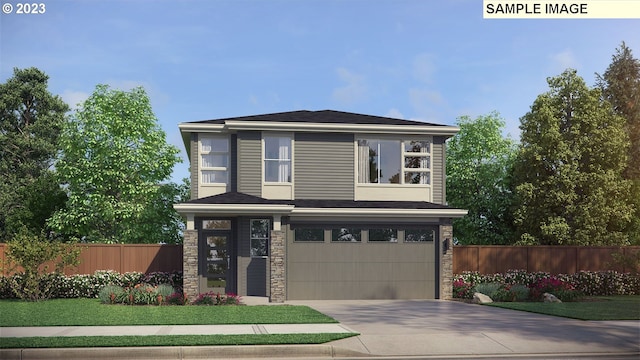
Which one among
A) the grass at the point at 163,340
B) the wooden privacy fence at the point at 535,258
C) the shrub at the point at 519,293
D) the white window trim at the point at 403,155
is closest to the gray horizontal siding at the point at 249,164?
the white window trim at the point at 403,155

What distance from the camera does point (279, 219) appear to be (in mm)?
23922

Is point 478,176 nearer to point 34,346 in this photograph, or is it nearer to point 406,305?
point 406,305

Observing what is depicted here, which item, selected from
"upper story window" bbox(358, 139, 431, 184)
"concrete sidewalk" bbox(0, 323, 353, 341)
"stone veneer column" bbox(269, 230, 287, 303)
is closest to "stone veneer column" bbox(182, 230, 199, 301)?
"stone veneer column" bbox(269, 230, 287, 303)

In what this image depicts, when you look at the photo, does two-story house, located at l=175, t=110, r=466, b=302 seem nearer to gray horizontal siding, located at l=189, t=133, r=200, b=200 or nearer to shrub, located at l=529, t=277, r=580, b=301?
gray horizontal siding, located at l=189, t=133, r=200, b=200

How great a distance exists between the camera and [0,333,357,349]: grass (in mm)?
12461

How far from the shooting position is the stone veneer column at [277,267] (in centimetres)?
2348

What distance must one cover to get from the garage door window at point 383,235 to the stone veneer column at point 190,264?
21.8 feet

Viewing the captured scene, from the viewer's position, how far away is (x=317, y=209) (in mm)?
24656

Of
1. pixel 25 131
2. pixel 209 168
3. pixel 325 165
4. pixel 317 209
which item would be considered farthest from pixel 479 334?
pixel 25 131

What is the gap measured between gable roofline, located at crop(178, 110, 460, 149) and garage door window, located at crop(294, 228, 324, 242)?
4.01 metres

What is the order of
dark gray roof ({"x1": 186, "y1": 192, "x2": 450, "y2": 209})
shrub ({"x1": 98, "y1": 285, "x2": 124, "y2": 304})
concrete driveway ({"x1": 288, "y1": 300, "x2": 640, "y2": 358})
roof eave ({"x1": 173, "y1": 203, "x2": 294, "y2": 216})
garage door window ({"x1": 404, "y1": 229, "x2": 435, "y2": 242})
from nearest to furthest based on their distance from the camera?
concrete driveway ({"x1": 288, "y1": 300, "x2": 640, "y2": 358}) → shrub ({"x1": 98, "y1": 285, "x2": 124, "y2": 304}) → roof eave ({"x1": 173, "y1": 203, "x2": 294, "y2": 216}) → dark gray roof ({"x1": 186, "y1": 192, "x2": 450, "y2": 209}) → garage door window ({"x1": 404, "y1": 229, "x2": 435, "y2": 242})

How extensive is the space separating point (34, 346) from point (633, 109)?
44.9 m

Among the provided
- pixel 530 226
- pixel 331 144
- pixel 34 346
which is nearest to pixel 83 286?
pixel 331 144

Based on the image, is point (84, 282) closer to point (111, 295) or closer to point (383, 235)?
point (111, 295)
